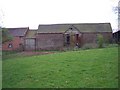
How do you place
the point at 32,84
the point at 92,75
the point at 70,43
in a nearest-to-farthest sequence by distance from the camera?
the point at 32,84
the point at 92,75
the point at 70,43

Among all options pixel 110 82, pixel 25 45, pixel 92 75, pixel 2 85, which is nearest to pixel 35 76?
pixel 2 85

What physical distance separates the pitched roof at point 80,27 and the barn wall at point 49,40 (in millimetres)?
1036

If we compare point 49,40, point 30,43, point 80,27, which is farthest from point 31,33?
point 80,27

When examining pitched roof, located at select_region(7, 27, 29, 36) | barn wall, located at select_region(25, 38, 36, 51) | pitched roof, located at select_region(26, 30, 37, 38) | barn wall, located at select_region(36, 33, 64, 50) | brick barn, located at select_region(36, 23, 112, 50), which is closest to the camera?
brick barn, located at select_region(36, 23, 112, 50)

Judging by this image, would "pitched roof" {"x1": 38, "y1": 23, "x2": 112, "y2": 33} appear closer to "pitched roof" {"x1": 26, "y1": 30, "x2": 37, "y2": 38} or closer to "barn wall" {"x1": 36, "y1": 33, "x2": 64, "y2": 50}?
"barn wall" {"x1": 36, "y1": 33, "x2": 64, "y2": 50}

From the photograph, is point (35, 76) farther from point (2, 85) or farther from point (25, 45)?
point (25, 45)

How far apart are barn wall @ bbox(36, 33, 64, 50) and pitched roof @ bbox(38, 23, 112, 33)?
3.40ft

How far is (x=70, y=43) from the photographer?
5969cm

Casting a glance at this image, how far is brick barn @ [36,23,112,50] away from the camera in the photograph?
197 ft

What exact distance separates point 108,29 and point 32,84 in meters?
49.5

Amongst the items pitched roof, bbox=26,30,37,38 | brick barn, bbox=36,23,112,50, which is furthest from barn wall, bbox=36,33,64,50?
pitched roof, bbox=26,30,37,38

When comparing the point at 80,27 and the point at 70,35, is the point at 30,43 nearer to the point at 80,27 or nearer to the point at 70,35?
the point at 70,35

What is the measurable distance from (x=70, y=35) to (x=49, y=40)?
565 centimetres

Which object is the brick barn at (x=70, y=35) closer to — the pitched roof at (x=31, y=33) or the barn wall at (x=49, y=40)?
the barn wall at (x=49, y=40)
